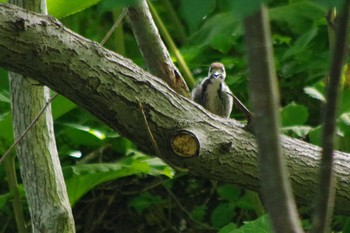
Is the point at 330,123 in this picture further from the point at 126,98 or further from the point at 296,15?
the point at 296,15

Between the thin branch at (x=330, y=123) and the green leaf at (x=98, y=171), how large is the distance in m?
2.16

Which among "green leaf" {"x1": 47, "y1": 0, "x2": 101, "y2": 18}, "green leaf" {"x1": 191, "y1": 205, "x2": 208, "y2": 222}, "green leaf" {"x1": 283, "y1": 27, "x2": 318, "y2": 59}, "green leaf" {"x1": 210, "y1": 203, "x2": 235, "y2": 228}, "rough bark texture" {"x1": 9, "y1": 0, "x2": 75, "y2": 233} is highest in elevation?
"green leaf" {"x1": 283, "y1": 27, "x2": 318, "y2": 59}

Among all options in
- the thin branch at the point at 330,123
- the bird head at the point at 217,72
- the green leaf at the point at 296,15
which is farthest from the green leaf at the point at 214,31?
the thin branch at the point at 330,123

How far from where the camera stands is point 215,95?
3.20m

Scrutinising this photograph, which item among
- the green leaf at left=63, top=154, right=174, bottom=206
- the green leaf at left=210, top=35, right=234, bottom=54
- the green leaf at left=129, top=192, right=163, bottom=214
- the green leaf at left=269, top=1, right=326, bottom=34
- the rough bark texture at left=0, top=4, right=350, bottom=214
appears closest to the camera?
the rough bark texture at left=0, top=4, right=350, bottom=214

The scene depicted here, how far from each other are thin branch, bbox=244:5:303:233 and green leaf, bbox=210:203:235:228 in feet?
9.99

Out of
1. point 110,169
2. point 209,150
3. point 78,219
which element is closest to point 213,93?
point 110,169

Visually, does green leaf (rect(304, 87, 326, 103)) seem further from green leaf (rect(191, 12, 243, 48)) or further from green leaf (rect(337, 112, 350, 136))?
green leaf (rect(191, 12, 243, 48))

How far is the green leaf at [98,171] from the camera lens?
339 centimetres

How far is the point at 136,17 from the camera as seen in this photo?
2.70 m

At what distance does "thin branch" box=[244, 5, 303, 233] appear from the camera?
3.38 feet

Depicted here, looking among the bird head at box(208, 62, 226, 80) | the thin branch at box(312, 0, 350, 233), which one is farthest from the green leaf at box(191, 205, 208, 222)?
the thin branch at box(312, 0, 350, 233)

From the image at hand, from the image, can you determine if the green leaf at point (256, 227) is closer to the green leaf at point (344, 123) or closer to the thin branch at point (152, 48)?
the green leaf at point (344, 123)

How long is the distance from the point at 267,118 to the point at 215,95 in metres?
2.12
